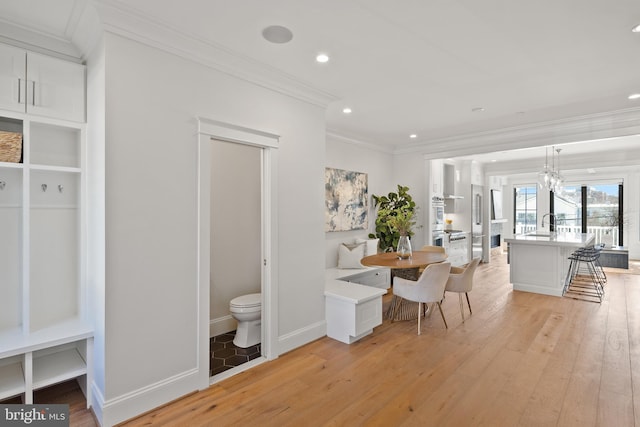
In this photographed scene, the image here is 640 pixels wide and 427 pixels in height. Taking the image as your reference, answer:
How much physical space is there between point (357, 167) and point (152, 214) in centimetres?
393

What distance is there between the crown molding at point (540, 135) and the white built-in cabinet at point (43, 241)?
526 centimetres

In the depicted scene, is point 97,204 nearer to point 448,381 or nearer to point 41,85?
point 41,85

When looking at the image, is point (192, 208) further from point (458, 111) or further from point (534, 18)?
point (458, 111)

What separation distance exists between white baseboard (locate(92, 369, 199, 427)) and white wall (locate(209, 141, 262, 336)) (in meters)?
1.24

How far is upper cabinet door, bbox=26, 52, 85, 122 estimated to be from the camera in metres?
2.27

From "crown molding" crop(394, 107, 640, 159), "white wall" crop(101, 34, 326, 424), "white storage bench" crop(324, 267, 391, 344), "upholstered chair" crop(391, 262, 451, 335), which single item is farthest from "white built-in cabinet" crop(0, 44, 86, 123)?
"crown molding" crop(394, 107, 640, 159)

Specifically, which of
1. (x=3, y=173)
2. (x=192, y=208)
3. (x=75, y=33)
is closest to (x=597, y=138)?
(x=192, y=208)

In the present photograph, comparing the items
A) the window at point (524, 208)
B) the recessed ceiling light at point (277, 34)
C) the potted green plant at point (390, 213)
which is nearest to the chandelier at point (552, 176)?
the window at point (524, 208)

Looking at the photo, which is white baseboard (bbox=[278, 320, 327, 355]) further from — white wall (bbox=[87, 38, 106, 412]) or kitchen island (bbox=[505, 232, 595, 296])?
kitchen island (bbox=[505, 232, 595, 296])

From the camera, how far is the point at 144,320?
7.50ft

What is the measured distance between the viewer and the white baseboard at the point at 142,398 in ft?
6.98

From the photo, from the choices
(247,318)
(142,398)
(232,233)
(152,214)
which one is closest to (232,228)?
(232,233)

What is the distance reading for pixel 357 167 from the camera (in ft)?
18.7

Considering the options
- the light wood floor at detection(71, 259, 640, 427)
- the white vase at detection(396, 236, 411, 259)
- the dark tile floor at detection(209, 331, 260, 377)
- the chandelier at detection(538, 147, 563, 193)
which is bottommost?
the dark tile floor at detection(209, 331, 260, 377)
